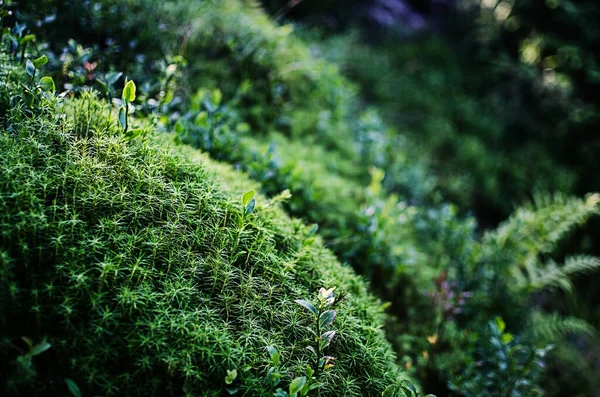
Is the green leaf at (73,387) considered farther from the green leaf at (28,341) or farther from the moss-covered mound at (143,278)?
the green leaf at (28,341)

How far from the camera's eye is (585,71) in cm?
620

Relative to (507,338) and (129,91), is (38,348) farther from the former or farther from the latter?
(507,338)

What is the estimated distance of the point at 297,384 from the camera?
174 cm

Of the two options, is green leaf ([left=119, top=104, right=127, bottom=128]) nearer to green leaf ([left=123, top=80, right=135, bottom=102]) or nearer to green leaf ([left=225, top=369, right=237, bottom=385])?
green leaf ([left=123, top=80, right=135, bottom=102])

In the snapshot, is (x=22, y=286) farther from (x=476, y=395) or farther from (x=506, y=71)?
(x=506, y=71)

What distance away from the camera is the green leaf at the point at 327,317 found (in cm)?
197

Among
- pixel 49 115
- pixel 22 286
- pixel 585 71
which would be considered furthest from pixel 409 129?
pixel 22 286

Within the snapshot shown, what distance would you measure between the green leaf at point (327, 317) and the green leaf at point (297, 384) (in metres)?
0.31

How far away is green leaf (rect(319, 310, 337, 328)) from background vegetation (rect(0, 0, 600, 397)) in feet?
0.09

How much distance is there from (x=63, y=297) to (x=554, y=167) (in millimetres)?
6884

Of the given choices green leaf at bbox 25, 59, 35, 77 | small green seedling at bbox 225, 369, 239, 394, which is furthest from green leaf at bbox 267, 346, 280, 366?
green leaf at bbox 25, 59, 35, 77

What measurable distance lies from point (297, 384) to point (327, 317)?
1.19ft

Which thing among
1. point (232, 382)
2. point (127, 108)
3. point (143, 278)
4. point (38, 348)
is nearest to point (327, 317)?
point (232, 382)

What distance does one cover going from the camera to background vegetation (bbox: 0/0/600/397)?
1.78 meters
